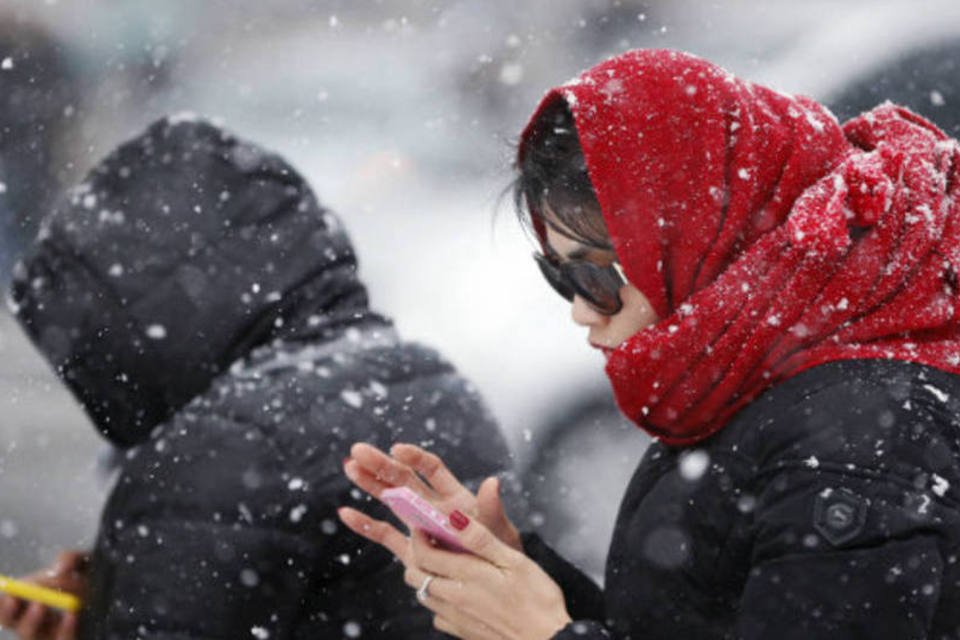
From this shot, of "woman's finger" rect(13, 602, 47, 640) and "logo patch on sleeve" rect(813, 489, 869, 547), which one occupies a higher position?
"woman's finger" rect(13, 602, 47, 640)

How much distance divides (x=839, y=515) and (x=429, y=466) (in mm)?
589

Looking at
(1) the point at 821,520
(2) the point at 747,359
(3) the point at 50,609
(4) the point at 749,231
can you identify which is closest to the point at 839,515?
(1) the point at 821,520

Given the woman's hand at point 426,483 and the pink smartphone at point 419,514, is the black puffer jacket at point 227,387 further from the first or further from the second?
the pink smartphone at point 419,514

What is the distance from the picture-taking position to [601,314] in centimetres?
153

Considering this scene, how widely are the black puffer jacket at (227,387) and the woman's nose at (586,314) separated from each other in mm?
388

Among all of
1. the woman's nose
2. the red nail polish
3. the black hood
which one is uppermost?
the black hood

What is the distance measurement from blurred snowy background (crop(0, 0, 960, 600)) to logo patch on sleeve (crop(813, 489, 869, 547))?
75 centimetres

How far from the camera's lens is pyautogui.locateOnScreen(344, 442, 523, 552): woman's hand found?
1531 millimetres

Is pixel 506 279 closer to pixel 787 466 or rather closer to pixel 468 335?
pixel 468 335

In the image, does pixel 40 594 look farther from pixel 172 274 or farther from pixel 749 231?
pixel 749 231

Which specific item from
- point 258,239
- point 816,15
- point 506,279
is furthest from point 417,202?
point 258,239

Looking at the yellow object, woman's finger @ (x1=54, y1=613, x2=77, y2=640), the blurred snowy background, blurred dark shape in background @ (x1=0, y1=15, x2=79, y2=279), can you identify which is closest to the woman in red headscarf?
Answer: the blurred snowy background

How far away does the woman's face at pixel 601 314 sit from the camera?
1494 mm

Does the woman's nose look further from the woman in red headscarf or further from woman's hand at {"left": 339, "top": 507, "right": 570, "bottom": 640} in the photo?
woman's hand at {"left": 339, "top": 507, "right": 570, "bottom": 640}
